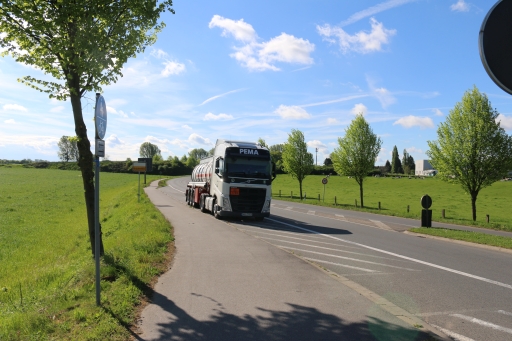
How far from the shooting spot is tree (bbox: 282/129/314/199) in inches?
2079

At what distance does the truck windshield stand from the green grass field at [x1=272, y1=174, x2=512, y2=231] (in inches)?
485

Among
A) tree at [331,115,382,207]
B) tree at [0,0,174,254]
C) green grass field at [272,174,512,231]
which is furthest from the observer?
tree at [331,115,382,207]

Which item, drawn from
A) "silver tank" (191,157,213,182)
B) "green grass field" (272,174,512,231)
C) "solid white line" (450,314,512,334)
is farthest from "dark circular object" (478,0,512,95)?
"green grass field" (272,174,512,231)

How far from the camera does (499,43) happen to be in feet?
8.58

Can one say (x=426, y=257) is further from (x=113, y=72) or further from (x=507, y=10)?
(x=507, y=10)

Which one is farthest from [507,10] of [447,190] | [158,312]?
[447,190]

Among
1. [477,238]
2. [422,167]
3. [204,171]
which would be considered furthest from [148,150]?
[477,238]

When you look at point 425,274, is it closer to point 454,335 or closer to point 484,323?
point 484,323

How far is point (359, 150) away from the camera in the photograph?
136ft

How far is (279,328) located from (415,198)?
54999 mm

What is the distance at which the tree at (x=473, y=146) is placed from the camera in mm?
27203

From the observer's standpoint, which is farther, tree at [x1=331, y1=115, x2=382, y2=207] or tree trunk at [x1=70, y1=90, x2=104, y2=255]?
tree at [x1=331, y1=115, x2=382, y2=207]

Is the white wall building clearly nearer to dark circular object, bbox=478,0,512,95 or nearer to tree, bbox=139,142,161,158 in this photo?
tree, bbox=139,142,161,158

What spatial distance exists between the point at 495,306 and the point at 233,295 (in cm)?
398
